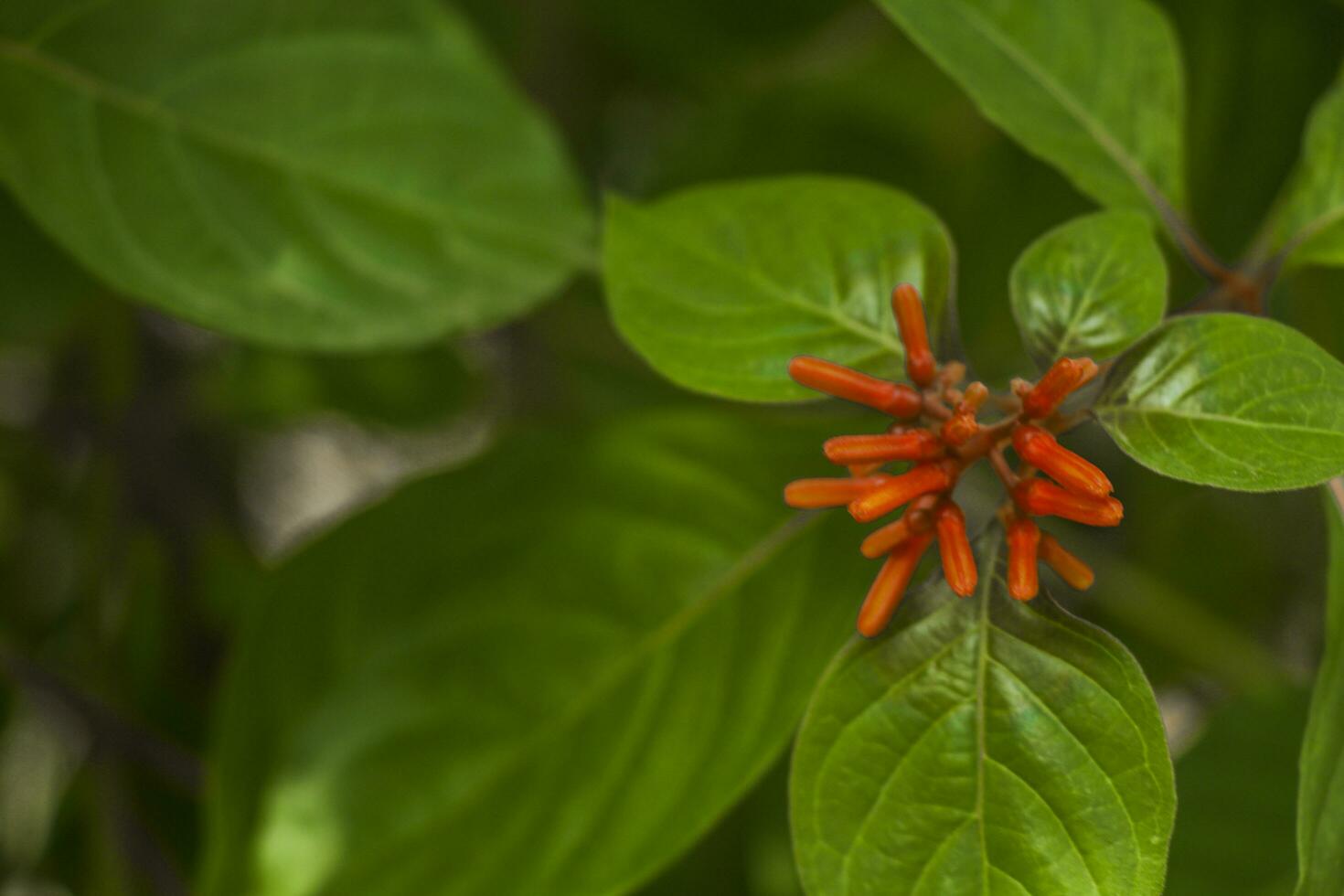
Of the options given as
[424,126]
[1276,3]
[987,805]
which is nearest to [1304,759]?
[987,805]

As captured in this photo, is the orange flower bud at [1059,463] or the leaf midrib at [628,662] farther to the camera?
the leaf midrib at [628,662]

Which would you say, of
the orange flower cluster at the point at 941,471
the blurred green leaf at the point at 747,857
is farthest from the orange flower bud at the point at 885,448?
the blurred green leaf at the point at 747,857

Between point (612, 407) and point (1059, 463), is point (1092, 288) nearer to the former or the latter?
point (1059, 463)

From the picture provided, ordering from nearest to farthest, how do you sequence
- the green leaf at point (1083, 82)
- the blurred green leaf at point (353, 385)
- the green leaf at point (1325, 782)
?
the green leaf at point (1325, 782), the green leaf at point (1083, 82), the blurred green leaf at point (353, 385)

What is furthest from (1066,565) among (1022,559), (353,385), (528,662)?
(353,385)

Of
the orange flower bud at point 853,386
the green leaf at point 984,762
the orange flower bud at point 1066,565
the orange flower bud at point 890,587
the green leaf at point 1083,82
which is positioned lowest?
the green leaf at point 984,762

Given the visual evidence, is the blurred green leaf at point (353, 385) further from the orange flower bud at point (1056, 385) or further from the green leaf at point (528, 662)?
the orange flower bud at point (1056, 385)

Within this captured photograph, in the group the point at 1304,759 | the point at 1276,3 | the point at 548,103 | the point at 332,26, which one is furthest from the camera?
the point at 548,103

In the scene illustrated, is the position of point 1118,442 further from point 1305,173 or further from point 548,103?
point 548,103
